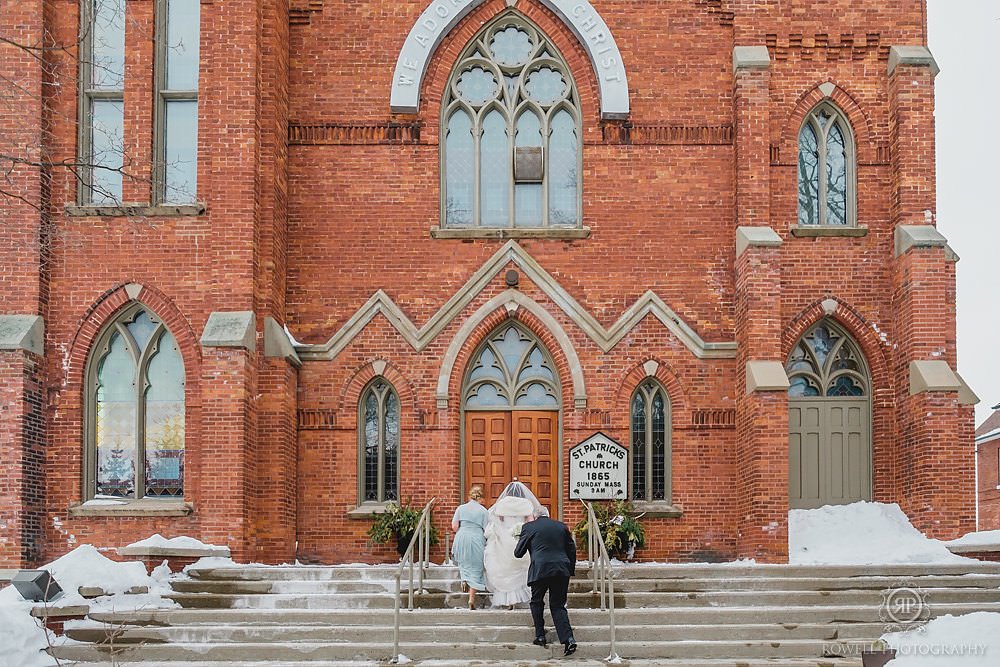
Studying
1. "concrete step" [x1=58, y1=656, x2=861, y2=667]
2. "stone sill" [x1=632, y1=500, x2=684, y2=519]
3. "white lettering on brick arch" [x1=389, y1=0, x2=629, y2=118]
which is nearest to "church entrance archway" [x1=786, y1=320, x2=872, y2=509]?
"stone sill" [x1=632, y1=500, x2=684, y2=519]

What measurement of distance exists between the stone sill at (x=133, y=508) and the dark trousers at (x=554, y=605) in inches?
243

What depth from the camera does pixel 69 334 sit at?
58.9 feet

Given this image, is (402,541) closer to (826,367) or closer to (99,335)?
(99,335)

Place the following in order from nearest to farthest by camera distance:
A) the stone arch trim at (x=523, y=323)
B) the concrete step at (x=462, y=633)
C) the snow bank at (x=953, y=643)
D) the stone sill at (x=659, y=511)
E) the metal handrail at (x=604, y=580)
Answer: the snow bank at (x=953, y=643), the metal handrail at (x=604, y=580), the concrete step at (x=462, y=633), the stone sill at (x=659, y=511), the stone arch trim at (x=523, y=323)

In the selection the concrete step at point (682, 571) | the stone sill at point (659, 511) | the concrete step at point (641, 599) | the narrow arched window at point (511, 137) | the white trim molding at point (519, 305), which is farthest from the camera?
the narrow arched window at point (511, 137)

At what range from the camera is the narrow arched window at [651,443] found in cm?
1897

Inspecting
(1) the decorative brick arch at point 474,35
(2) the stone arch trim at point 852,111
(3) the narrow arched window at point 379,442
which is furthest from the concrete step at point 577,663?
(2) the stone arch trim at point 852,111

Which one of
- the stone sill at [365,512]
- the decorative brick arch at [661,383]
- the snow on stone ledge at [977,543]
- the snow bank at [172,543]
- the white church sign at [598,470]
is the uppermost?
the decorative brick arch at [661,383]

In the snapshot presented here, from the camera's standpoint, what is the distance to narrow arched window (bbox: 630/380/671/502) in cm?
1897

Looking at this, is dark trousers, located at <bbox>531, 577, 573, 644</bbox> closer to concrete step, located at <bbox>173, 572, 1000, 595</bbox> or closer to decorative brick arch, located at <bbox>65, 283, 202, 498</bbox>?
concrete step, located at <bbox>173, 572, 1000, 595</bbox>

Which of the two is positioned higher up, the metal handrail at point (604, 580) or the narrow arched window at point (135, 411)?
the narrow arched window at point (135, 411)

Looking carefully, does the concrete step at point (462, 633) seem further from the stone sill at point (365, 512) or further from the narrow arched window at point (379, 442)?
the narrow arched window at point (379, 442)

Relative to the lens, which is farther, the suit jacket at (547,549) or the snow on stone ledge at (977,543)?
the snow on stone ledge at (977,543)

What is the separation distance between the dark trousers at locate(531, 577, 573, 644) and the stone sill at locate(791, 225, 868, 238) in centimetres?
810
